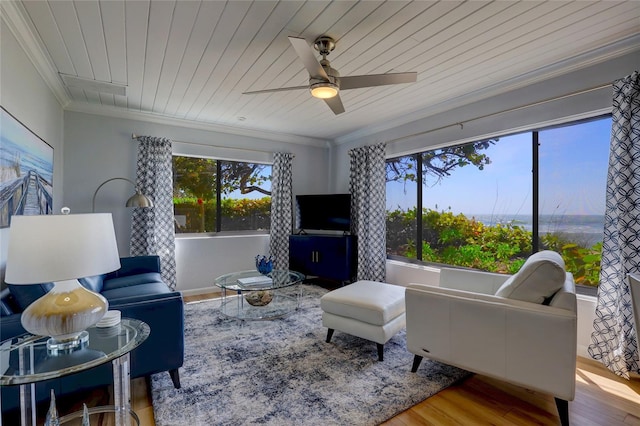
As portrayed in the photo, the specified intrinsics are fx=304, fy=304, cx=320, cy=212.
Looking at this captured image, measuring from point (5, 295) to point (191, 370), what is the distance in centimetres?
119

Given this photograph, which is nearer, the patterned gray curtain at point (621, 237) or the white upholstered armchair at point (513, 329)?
the white upholstered armchair at point (513, 329)

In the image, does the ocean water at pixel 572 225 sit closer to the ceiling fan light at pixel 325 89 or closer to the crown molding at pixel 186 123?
the ceiling fan light at pixel 325 89

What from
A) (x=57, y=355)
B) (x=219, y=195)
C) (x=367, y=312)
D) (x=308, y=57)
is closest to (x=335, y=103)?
(x=308, y=57)

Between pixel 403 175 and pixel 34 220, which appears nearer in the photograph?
pixel 34 220

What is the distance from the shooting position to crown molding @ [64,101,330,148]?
3.64 metres

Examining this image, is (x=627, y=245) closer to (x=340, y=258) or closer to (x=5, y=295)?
(x=340, y=258)

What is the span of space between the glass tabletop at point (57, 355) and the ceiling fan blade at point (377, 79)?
6.59ft

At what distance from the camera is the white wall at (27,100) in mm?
1874

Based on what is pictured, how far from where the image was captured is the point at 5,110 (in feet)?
6.03

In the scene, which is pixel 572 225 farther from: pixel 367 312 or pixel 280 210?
pixel 280 210

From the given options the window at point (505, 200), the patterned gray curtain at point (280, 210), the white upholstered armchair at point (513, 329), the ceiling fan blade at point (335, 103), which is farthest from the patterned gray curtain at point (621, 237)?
the patterned gray curtain at point (280, 210)

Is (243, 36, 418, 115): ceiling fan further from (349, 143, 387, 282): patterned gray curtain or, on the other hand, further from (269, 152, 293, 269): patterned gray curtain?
(269, 152, 293, 269): patterned gray curtain

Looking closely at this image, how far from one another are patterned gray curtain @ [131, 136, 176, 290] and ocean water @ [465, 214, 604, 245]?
13.5 feet

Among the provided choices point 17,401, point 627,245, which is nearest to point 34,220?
point 17,401
